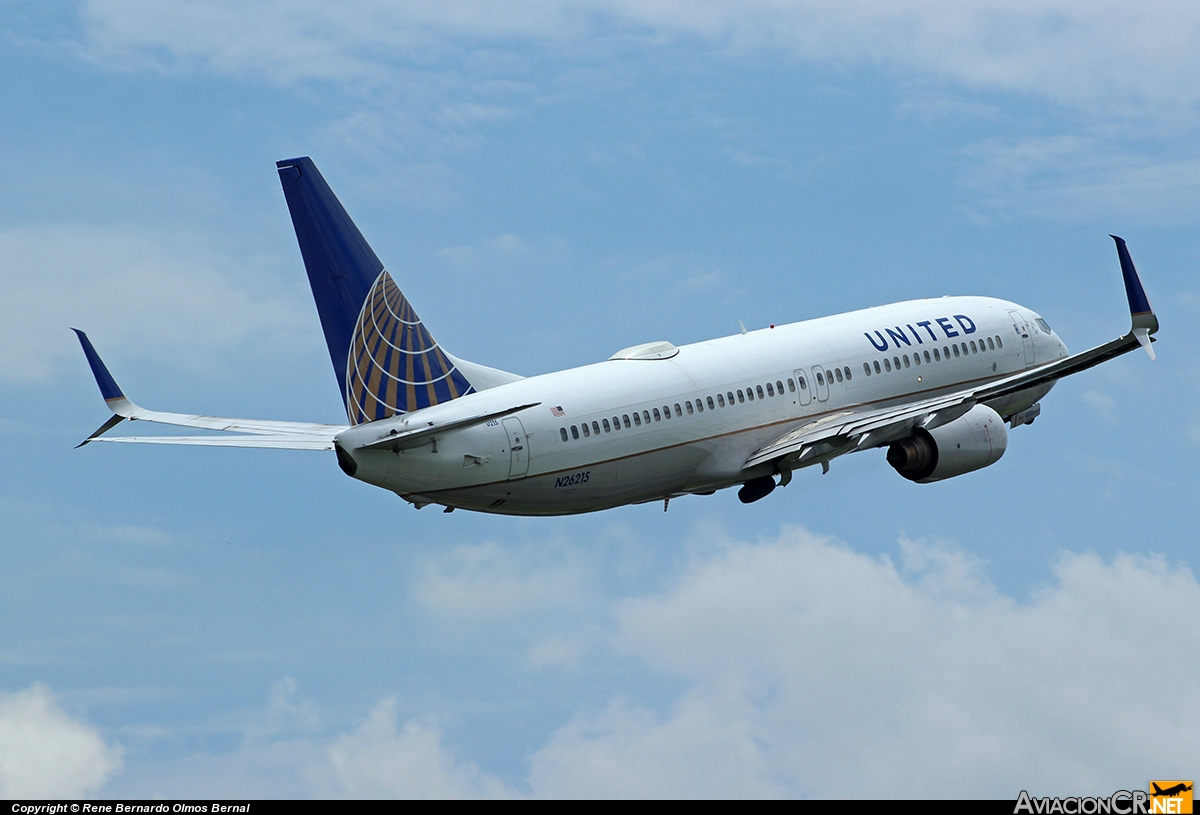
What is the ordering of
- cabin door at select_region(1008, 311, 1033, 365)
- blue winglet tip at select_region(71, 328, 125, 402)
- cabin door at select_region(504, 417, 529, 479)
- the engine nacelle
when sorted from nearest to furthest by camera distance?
1. cabin door at select_region(504, 417, 529, 479)
2. blue winglet tip at select_region(71, 328, 125, 402)
3. the engine nacelle
4. cabin door at select_region(1008, 311, 1033, 365)

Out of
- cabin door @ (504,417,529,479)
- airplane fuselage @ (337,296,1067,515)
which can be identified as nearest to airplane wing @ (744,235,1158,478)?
airplane fuselage @ (337,296,1067,515)

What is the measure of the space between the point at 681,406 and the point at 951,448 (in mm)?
7737

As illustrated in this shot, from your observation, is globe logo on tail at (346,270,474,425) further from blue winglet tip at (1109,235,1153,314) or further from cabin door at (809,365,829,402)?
blue winglet tip at (1109,235,1153,314)

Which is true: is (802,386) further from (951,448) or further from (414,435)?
(414,435)

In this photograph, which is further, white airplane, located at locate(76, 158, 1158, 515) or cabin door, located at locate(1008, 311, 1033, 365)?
cabin door, located at locate(1008, 311, 1033, 365)

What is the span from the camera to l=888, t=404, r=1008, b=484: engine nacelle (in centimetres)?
4391

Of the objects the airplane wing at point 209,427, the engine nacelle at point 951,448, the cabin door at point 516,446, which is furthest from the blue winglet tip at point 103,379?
the engine nacelle at point 951,448

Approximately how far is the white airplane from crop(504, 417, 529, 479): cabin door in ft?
0.13

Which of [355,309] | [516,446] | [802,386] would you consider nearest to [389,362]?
[355,309]

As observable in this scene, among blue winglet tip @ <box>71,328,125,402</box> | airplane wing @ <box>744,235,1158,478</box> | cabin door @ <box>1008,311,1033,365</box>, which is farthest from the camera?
cabin door @ <box>1008,311,1033,365</box>

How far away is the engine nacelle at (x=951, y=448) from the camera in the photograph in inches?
1729

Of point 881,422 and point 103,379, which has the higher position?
point 103,379

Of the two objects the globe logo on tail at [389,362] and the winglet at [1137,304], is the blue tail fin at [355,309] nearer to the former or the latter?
the globe logo on tail at [389,362]

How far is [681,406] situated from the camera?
42.1 metres
